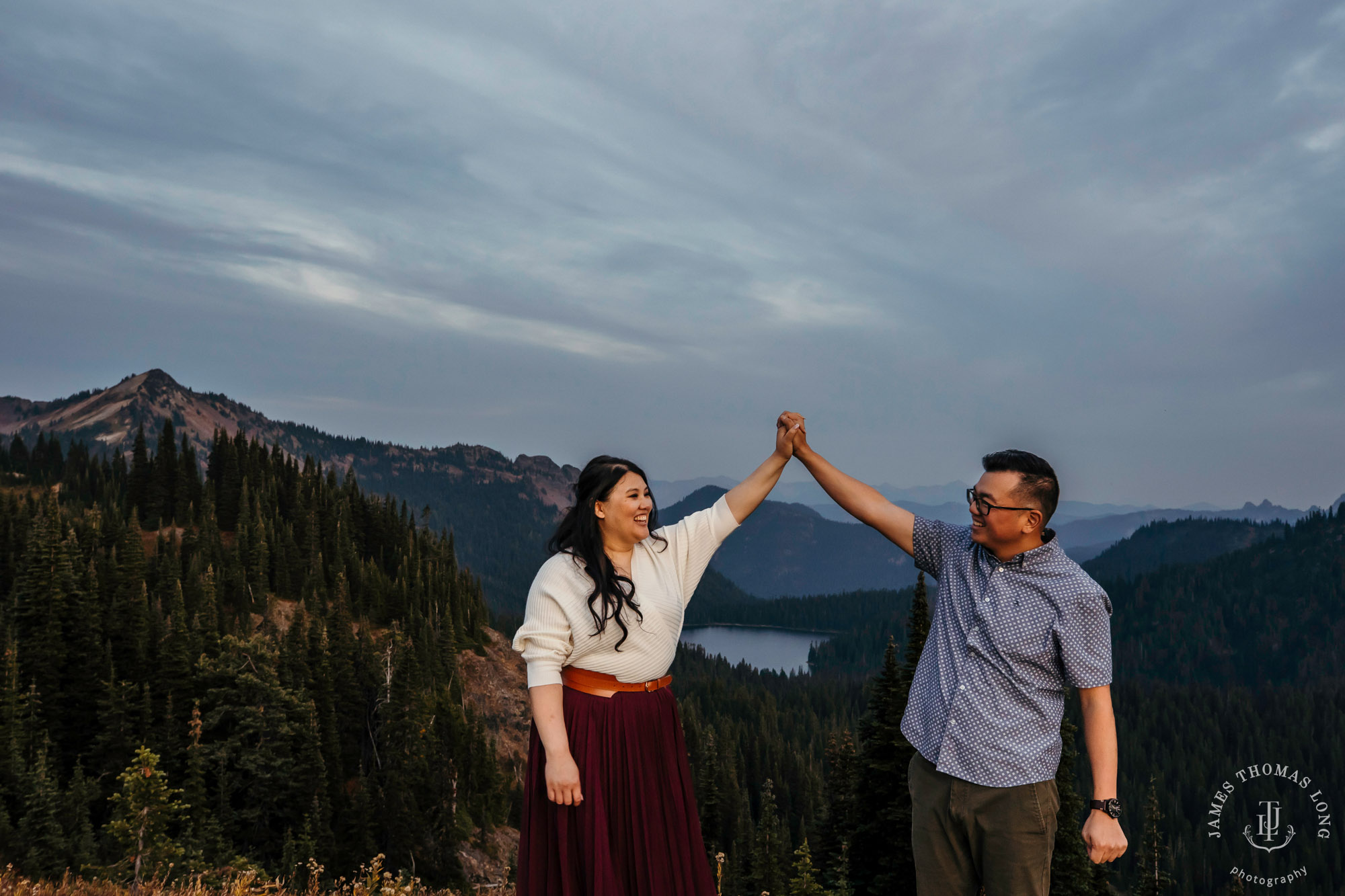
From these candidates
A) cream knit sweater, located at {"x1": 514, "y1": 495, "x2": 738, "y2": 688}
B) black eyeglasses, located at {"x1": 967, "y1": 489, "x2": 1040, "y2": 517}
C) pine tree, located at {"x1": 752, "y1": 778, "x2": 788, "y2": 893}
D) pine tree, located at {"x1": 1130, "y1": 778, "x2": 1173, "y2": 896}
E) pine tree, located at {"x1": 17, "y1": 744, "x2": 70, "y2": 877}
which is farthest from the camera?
pine tree, located at {"x1": 1130, "y1": 778, "x2": 1173, "y2": 896}

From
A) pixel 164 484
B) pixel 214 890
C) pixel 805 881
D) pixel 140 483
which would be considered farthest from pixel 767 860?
pixel 140 483

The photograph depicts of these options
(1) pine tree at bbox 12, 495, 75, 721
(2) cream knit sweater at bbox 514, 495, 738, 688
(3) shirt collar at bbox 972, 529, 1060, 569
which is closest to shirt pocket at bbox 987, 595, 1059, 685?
(3) shirt collar at bbox 972, 529, 1060, 569

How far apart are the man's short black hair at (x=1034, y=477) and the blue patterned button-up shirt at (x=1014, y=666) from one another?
11.9 inches

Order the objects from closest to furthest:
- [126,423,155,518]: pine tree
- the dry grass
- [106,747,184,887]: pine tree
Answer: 1. the dry grass
2. [106,747,184,887]: pine tree
3. [126,423,155,518]: pine tree

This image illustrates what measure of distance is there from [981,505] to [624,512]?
226cm

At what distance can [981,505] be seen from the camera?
518 centimetres

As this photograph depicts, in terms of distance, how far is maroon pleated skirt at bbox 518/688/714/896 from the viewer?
215 inches

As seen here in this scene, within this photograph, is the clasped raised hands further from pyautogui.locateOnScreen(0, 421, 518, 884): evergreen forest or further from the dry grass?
pyautogui.locateOnScreen(0, 421, 518, 884): evergreen forest

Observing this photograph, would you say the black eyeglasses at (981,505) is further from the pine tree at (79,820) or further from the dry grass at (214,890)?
the pine tree at (79,820)

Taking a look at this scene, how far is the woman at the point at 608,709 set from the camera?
17.7ft

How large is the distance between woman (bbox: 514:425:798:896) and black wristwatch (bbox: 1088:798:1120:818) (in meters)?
2.49

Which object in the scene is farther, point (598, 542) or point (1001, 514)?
point (598, 542)

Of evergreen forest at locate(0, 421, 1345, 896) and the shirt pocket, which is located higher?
the shirt pocket

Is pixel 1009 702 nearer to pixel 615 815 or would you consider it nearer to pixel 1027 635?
pixel 1027 635
